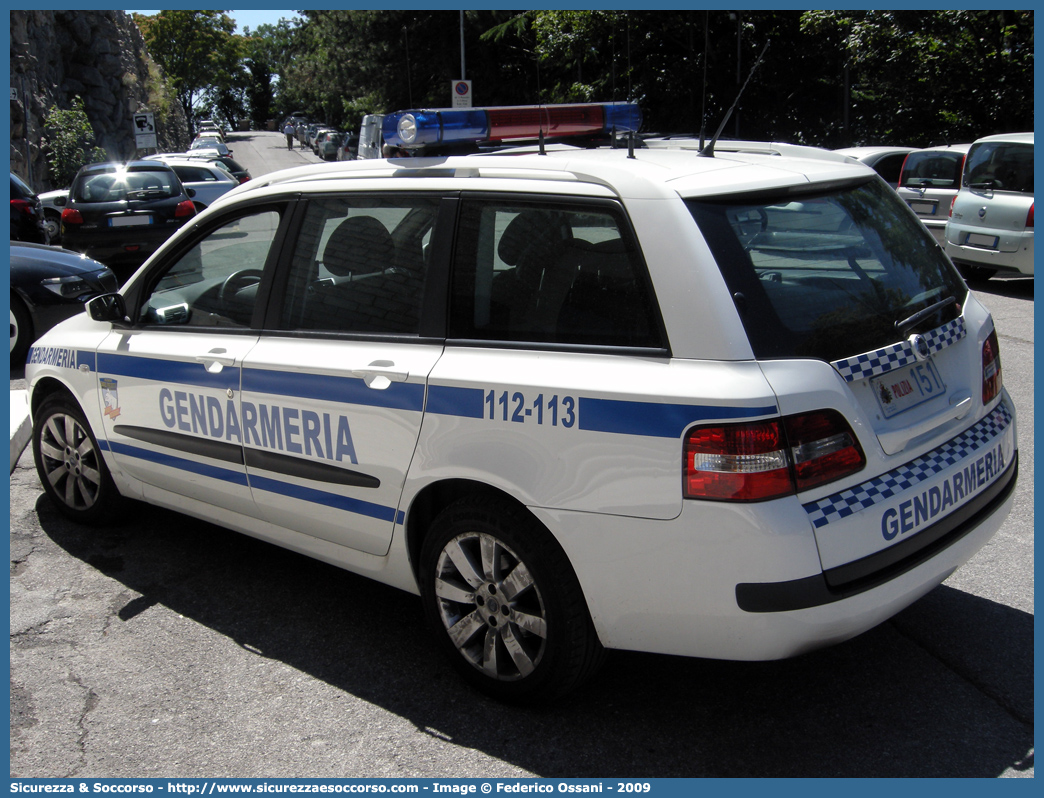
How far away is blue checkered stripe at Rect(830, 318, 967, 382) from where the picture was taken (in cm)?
265

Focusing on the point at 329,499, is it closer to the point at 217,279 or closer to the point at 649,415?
the point at 217,279

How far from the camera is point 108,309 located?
4191mm

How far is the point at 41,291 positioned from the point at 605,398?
706cm

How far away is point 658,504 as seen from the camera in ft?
8.52

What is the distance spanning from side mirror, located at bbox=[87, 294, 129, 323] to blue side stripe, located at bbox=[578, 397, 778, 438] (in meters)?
2.51

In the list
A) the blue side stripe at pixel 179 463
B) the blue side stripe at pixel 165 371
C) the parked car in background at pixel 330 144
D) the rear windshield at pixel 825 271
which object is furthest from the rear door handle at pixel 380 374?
the parked car in background at pixel 330 144

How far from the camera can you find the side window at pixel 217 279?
3857 millimetres

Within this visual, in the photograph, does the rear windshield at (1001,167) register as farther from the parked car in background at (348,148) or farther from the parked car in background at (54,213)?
the parked car in background at (348,148)

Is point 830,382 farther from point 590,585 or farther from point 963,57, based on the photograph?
point 963,57

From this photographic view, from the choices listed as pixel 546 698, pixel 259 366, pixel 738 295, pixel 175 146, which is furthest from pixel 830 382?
pixel 175 146

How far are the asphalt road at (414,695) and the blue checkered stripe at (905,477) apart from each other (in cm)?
78

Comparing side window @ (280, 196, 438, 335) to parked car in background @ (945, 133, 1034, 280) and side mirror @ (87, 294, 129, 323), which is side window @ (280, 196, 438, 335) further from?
parked car in background @ (945, 133, 1034, 280)

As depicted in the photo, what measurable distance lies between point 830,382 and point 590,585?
2.94 ft

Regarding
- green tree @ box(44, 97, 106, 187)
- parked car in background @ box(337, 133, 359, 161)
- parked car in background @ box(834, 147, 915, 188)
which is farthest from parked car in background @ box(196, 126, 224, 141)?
parked car in background @ box(834, 147, 915, 188)
